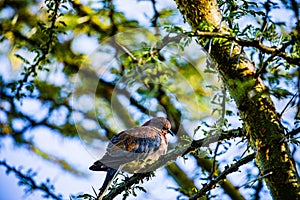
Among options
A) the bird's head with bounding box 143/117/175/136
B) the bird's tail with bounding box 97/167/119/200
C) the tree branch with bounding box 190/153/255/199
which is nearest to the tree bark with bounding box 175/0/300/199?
the tree branch with bounding box 190/153/255/199

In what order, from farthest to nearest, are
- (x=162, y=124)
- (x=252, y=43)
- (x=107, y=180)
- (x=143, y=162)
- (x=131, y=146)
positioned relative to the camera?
1. (x=162, y=124)
2. (x=131, y=146)
3. (x=143, y=162)
4. (x=107, y=180)
5. (x=252, y=43)

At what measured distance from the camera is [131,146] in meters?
3.01

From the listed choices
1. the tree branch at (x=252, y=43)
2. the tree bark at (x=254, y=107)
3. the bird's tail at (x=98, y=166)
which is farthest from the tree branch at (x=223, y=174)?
the bird's tail at (x=98, y=166)

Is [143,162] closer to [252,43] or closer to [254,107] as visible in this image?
[254,107]

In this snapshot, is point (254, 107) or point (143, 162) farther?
point (143, 162)

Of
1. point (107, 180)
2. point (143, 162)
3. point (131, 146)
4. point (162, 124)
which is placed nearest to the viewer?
point (107, 180)

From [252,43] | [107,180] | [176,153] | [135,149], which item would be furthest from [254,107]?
[135,149]

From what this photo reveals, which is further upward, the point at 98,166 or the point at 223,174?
the point at 98,166

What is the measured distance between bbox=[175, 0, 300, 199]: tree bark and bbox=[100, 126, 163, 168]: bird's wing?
949mm

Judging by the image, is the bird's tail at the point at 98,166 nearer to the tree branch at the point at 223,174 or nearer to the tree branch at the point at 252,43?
the tree branch at the point at 223,174

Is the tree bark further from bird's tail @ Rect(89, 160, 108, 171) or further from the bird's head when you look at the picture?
the bird's head

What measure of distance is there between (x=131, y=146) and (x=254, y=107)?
3.83 ft

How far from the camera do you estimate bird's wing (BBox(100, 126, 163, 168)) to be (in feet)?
9.25

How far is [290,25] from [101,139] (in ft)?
6.00
